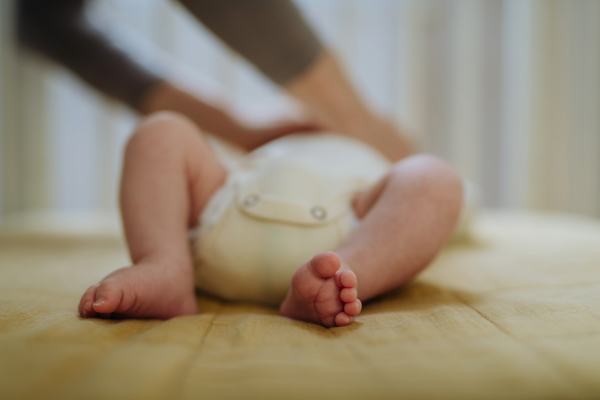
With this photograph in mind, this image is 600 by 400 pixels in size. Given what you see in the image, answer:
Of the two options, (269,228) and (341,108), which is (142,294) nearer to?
(269,228)

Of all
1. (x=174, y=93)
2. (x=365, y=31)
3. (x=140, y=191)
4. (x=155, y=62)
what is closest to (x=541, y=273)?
(x=140, y=191)

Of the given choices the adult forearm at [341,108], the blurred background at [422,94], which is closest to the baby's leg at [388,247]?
the adult forearm at [341,108]

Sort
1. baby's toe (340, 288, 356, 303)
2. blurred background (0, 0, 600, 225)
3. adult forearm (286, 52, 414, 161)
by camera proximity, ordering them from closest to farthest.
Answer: baby's toe (340, 288, 356, 303) < adult forearm (286, 52, 414, 161) < blurred background (0, 0, 600, 225)

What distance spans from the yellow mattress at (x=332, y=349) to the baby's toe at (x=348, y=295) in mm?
28

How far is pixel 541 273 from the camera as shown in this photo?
2.03ft

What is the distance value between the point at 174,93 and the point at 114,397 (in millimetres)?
958

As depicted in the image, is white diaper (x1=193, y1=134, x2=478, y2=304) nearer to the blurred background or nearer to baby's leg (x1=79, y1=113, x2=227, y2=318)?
baby's leg (x1=79, y1=113, x2=227, y2=318)

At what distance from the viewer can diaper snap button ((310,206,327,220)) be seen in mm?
543

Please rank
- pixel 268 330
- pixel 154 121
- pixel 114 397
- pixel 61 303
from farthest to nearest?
pixel 154 121 < pixel 61 303 < pixel 268 330 < pixel 114 397

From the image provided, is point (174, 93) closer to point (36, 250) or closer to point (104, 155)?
point (36, 250)

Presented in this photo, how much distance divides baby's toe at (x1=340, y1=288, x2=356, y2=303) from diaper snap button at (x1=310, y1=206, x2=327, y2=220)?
6.6 inches

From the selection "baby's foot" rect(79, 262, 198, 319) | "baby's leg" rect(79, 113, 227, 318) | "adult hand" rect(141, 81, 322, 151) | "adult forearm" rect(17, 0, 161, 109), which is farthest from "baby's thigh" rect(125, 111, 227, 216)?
"adult forearm" rect(17, 0, 161, 109)

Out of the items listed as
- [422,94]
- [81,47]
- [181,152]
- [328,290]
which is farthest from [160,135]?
[422,94]

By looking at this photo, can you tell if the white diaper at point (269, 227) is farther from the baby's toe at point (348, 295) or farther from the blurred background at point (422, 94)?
the blurred background at point (422, 94)
